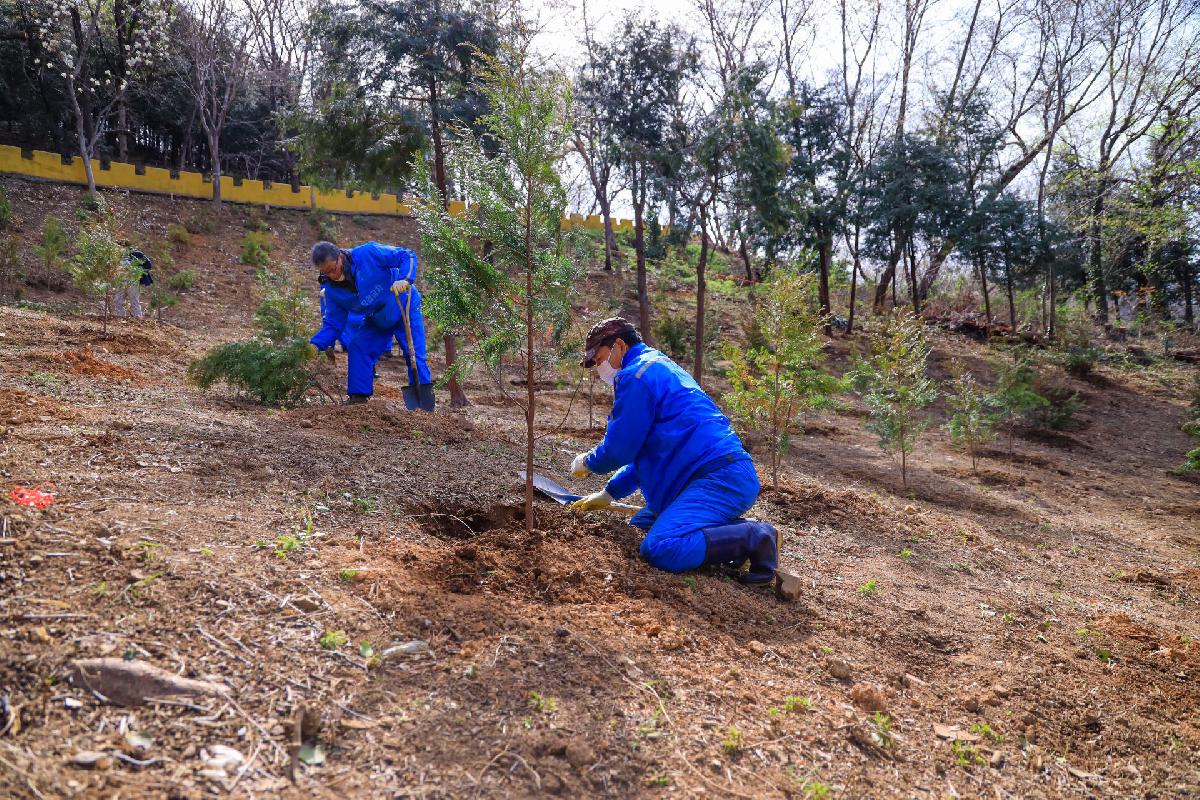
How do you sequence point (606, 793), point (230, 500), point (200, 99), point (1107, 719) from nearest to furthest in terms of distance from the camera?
point (606, 793) → point (1107, 719) → point (230, 500) → point (200, 99)

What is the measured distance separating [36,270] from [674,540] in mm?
16871

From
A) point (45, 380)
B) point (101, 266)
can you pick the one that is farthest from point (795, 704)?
point (101, 266)

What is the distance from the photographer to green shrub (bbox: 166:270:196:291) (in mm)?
16094

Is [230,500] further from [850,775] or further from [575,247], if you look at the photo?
[850,775]

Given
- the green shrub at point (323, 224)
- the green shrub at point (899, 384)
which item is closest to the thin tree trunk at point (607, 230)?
the green shrub at point (323, 224)

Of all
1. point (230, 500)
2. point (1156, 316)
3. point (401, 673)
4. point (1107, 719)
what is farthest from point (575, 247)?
point (1156, 316)

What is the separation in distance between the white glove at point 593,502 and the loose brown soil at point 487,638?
0.42ft

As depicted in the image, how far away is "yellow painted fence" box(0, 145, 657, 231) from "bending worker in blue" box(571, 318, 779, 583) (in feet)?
52.0

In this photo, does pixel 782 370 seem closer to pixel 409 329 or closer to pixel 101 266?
pixel 409 329

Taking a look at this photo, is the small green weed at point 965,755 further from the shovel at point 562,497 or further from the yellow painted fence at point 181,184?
the yellow painted fence at point 181,184

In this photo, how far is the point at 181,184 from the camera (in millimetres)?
23453

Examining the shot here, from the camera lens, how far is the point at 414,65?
29.6 ft

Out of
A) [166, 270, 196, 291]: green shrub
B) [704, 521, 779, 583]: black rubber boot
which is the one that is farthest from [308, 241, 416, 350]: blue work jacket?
[166, 270, 196, 291]: green shrub

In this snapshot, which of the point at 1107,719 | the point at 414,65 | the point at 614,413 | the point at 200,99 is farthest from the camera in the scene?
the point at 200,99
